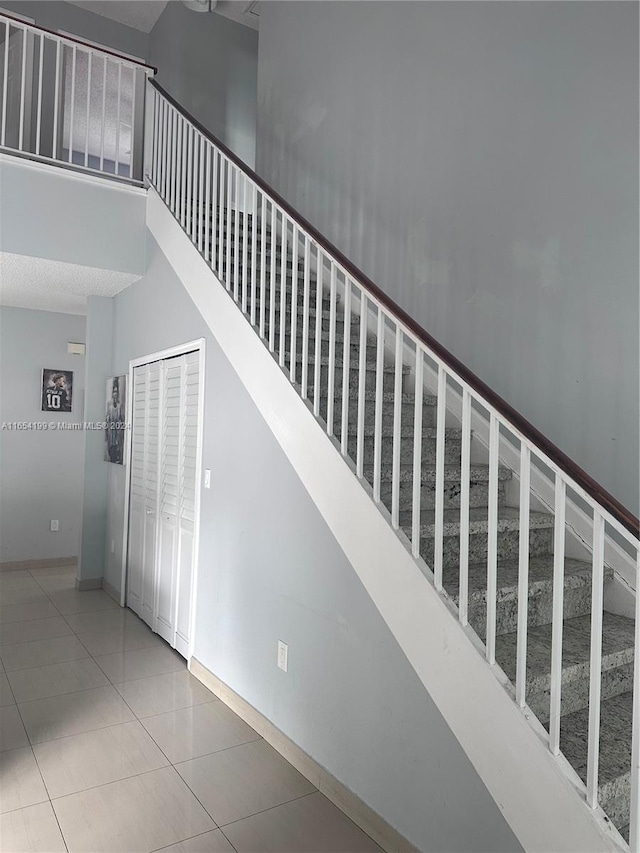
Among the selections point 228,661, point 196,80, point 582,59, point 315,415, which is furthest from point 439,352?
point 196,80

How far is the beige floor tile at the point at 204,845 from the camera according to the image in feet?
6.86

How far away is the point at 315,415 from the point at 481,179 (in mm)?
1753

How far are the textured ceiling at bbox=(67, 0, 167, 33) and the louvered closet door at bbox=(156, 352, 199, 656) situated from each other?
425 cm

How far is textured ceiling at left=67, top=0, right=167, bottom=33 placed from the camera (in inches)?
230

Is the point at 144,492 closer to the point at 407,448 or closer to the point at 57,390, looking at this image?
the point at 57,390

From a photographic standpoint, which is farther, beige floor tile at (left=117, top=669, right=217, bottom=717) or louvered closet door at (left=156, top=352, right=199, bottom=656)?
louvered closet door at (left=156, top=352, right=199, bottom=656)

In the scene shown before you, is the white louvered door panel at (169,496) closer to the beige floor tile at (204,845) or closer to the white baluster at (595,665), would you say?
the beige floor tile at (204,845)

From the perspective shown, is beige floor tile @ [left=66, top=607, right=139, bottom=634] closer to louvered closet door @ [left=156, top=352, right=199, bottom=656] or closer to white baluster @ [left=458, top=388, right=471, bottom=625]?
louvered closet door @ [left=156, top=352, right=199, bottom=656]

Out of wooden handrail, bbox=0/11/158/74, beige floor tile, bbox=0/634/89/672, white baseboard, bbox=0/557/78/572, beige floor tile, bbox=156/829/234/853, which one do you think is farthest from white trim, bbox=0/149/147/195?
beige floor tile, bbox=156/829/234/853

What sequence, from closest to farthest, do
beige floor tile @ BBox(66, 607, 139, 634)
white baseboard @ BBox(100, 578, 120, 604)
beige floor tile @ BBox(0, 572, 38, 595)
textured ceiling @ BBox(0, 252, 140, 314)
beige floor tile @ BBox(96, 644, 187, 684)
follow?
beige floor tile @ BBox(96, 644, 187, 684) → textured ceiling @ BBox(0, 252, 140, 314) → beige floor tile @ BBox(66, 607, 139, 634) → white baseboard @ BBox(100, 578, 120, 604) → beige floor tile @ BBox(0, 572, 38, 595)

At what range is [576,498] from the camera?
2.78 metres

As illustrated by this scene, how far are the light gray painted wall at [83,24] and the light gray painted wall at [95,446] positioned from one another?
9.55 ft

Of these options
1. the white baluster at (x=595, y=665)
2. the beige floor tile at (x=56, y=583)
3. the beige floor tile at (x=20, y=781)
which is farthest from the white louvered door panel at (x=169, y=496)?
the white baluster at (x=595, y=665)

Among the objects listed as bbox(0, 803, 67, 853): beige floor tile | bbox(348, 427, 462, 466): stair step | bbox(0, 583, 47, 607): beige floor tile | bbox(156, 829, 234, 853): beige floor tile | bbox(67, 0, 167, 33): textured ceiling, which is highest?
bbox(67, 0, 167, 33): textured ceiling
